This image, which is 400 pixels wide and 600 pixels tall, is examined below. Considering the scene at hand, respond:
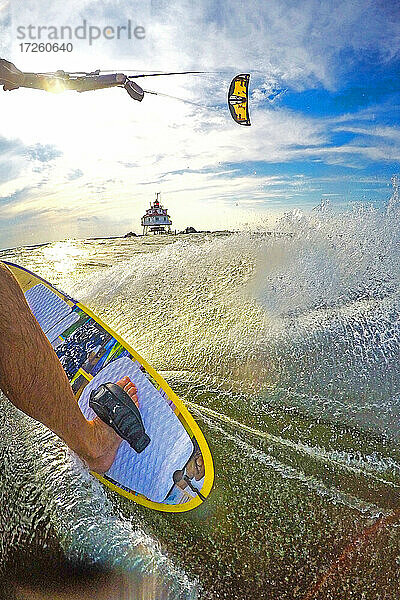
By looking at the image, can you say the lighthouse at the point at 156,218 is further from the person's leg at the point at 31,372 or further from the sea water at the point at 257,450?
the person's leg at the point at 31,372

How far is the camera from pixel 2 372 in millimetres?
748

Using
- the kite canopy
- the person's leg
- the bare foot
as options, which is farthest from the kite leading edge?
the bare foot

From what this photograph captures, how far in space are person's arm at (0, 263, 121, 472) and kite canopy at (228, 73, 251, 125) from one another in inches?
100

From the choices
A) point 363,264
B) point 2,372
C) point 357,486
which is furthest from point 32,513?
point 363,264

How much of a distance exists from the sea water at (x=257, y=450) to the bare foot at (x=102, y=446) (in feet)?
0.26

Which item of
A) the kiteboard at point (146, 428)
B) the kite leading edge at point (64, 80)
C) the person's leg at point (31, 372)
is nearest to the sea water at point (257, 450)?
the kiteboard at point (146, 428)

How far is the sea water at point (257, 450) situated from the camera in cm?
85

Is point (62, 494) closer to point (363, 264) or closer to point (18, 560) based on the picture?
point (18, 560)

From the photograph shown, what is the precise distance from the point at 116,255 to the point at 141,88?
65.8 inches

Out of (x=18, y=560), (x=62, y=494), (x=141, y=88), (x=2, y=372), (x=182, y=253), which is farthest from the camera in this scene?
(x=182, y=253)

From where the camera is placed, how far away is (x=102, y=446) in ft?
3.13

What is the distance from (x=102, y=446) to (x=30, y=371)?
0.28 meters

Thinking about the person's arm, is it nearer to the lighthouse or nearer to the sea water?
the sea water

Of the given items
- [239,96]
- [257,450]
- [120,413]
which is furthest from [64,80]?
[257,450]
